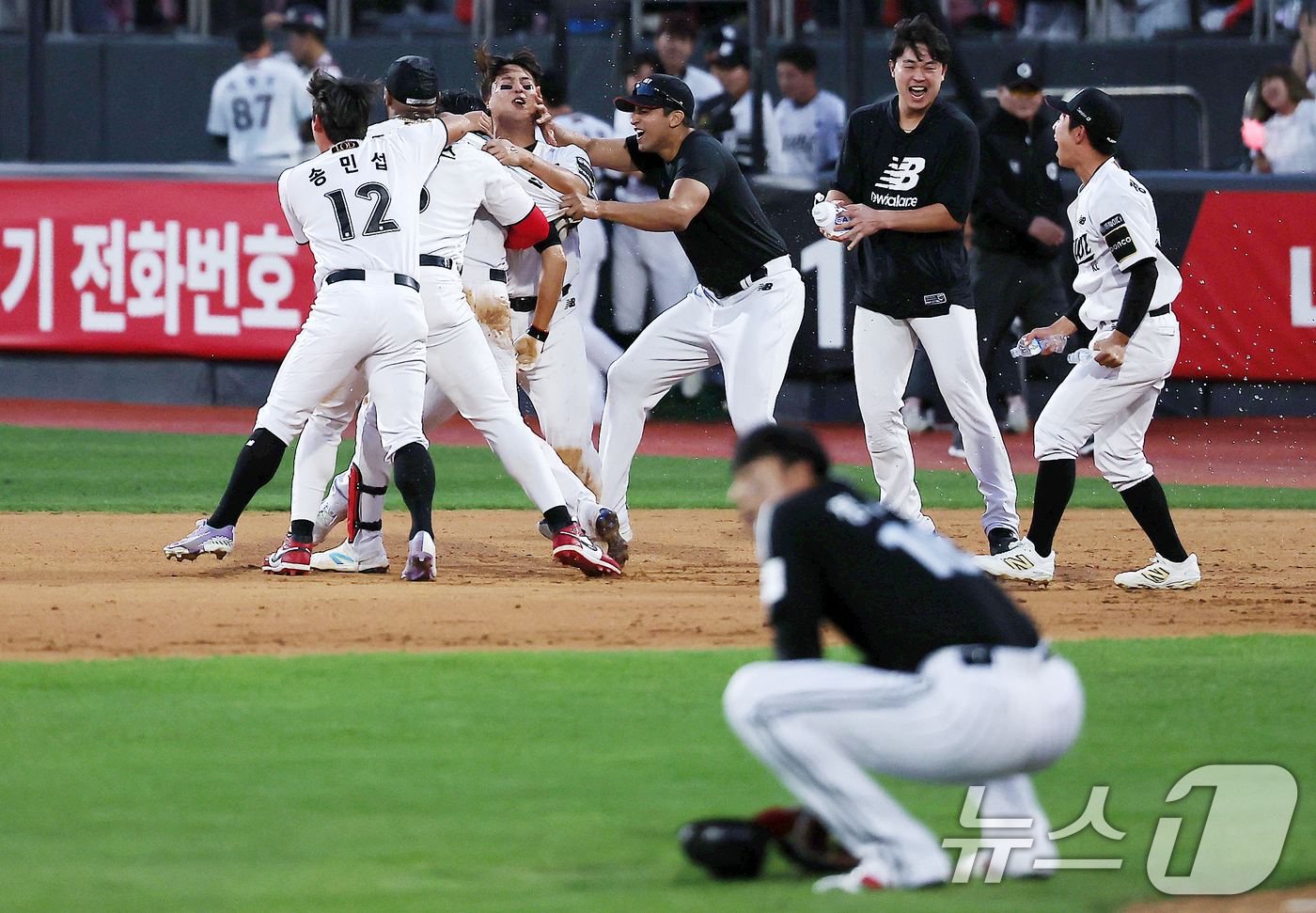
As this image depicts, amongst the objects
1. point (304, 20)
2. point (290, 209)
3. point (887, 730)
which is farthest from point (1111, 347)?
point (304, 20)

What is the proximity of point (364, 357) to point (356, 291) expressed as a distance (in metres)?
0.27

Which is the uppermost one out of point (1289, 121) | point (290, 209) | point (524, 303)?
point (1289, 121)

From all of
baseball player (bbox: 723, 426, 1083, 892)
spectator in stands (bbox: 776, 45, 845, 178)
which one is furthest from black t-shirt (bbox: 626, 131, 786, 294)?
spectator in stands (bbox: 776, 45, 845, 178)

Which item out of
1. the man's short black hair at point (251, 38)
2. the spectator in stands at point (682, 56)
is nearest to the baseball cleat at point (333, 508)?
the spectator in stands at point (682, 56)

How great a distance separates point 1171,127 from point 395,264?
9.86m

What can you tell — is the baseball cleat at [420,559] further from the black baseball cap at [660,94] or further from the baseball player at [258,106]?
the baseball player at [258,106]

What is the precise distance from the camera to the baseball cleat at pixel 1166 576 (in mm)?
7488

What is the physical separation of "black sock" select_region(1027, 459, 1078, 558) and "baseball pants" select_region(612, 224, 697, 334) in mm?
6521

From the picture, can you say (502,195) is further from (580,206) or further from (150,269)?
(150,269)

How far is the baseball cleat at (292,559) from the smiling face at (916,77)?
10.6ft

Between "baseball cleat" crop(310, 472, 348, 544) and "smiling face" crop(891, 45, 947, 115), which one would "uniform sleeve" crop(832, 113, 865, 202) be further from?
"baseball cleat" crop(310, 472, 348, 544)

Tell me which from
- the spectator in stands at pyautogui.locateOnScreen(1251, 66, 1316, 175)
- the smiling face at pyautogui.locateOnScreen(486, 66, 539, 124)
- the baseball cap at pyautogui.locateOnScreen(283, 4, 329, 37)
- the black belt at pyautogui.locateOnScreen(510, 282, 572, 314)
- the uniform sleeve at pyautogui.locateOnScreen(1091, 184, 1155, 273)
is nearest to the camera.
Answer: the uniform sleeve at pyautogui.locateOnScreen(1091, 184, 1155, 273)

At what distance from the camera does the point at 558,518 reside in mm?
7406

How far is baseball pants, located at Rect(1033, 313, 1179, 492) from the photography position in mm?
7207
